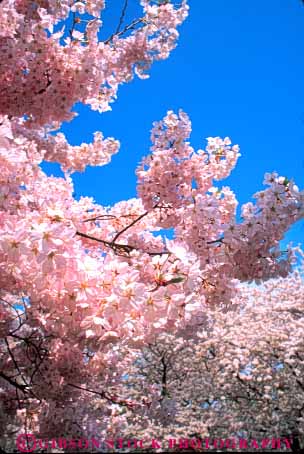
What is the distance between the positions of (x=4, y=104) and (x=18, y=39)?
698 millimetres

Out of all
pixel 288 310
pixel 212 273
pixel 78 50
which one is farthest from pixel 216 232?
pixel 288 310

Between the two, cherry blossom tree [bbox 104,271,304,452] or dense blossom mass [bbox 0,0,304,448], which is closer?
dense blossom mass [bbox 0,0,304,448]

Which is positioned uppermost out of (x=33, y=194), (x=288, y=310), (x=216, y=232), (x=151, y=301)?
(x=288, y=310)

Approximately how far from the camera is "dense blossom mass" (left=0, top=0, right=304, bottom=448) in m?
2.58

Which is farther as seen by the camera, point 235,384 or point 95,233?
point 235,384

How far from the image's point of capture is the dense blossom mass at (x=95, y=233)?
258cm

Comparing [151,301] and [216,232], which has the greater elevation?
[216,232]

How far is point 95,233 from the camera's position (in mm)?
5559

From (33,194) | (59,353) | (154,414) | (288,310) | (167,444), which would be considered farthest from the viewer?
(288,310)

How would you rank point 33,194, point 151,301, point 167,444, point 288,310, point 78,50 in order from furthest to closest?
point 288,310
point 167,444
point 78,50
point 33,194
point 151,301

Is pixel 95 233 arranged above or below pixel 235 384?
below

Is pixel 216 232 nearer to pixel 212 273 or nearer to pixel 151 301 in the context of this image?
pixel 212 273

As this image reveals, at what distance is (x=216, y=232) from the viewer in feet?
15.5

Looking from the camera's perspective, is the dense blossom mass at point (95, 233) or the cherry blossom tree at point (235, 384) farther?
A: the cherry blossom tree at point (235, 384)
